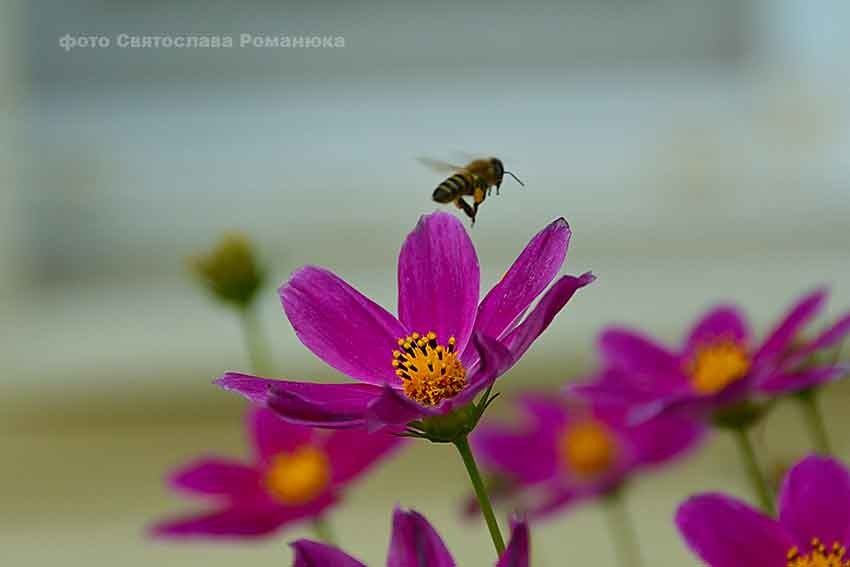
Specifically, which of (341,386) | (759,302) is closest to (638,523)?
(759,302)

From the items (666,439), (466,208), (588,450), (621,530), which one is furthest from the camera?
(621,530)

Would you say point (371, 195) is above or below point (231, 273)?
above

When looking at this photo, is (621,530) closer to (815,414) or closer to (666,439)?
(666,439)

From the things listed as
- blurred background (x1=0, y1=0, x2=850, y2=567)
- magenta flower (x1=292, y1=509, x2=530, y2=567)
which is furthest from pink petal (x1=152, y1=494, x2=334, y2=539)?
blurred background (x1=0, y1=0, x2=850, y2=567)

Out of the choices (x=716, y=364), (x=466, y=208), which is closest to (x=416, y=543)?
(x=466, y=208)

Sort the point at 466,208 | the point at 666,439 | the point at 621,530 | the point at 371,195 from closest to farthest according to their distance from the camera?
the point at 466,208 → the point at 666,439 → the point at 621,530 → the point at 371,195

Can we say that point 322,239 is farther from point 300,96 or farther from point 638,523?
point 638,523
